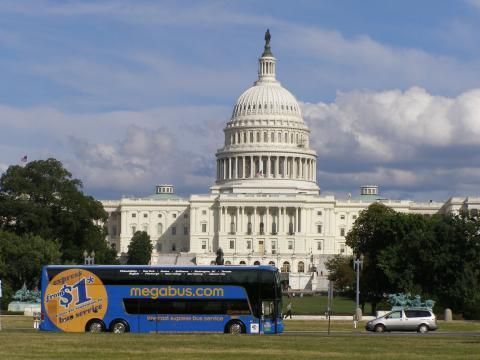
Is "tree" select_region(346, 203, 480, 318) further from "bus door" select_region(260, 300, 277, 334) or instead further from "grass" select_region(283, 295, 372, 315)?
"bus door" select_region(260, 300, 277, 334)

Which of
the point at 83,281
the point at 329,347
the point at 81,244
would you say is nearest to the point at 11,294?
the point at 81,244

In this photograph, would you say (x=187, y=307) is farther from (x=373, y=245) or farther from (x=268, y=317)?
(x=373, y=245)

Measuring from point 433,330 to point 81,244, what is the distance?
74740 millimetres

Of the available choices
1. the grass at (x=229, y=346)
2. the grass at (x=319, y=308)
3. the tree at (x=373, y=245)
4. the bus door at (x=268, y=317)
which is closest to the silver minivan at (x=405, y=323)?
the grass at (x=229, y=346)

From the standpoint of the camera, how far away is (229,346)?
52.8 meters

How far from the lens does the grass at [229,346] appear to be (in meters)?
47.9

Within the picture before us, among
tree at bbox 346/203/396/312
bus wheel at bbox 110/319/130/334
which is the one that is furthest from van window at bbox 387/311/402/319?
tree at bbox 346/203/396/312

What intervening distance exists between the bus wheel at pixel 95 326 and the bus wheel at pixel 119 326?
1.49ft

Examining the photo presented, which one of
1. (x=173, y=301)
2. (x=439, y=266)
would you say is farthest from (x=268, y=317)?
(x=439, y=266)

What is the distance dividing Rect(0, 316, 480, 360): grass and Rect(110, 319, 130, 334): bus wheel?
4.46 metres

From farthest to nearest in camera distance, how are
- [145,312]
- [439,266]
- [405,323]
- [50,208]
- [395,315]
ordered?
[50,208]
[439,266]
[395,315]
[405,323]
[145,312]

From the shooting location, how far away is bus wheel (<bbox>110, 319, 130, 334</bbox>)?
216 feet

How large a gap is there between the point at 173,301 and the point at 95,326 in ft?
12.2

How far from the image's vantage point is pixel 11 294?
111375 mm
